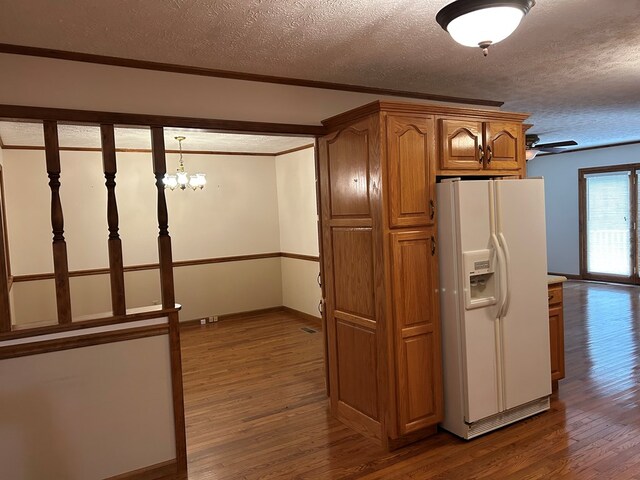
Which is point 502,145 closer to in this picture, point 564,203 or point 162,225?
point 162,225

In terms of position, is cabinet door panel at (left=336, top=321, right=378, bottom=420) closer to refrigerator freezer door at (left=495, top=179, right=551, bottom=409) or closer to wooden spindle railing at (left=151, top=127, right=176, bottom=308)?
refrigerator freezer door at (left=495, top=179, right=551, bottom=409)

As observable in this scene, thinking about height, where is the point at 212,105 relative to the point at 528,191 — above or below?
above

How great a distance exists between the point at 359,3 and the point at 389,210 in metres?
1.23

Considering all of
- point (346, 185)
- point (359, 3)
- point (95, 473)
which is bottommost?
point (95, 473)

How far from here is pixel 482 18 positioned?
1.91 metres

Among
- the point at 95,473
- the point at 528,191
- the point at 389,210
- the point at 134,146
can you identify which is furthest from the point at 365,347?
the point at 134,146

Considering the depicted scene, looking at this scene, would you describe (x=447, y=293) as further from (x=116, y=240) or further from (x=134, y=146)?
(x=134, y=146)

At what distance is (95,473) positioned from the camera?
270 cm

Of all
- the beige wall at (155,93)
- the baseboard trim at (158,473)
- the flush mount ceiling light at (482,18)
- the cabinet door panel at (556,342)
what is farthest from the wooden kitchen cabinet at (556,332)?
the baseboard trim at (158,473)

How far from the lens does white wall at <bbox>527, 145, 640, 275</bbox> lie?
901 centimetres

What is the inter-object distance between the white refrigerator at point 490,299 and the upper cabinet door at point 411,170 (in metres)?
0.12

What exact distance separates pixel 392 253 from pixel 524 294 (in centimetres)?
108

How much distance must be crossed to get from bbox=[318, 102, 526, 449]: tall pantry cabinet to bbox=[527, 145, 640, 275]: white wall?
6746mm

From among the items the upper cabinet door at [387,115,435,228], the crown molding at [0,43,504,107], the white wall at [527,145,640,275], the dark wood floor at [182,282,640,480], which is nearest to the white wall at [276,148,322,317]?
the dark wood floor at [182,282,640,480]
